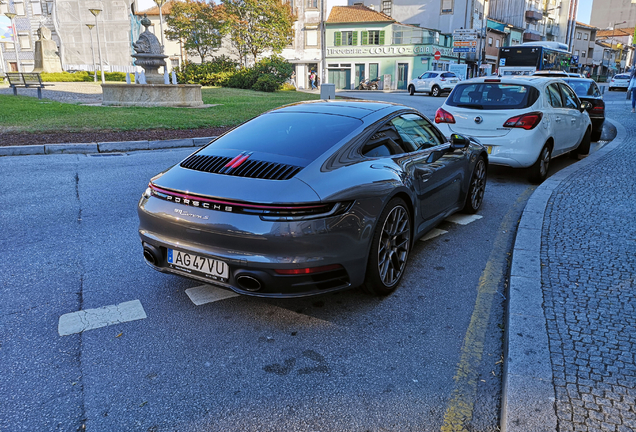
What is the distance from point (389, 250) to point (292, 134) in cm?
115

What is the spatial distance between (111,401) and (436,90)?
3383 cm

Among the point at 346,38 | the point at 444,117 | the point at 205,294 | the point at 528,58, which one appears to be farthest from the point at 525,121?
the point at 346,38

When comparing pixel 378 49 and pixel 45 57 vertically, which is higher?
pixel 378 49

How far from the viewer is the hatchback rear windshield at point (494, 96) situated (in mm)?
7395

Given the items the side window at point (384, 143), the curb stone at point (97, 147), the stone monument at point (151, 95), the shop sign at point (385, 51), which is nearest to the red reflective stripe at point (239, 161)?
the side window at point (384, 143)

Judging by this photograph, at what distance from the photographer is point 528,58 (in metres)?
30.0

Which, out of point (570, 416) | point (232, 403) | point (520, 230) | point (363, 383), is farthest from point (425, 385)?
point (520, 230)

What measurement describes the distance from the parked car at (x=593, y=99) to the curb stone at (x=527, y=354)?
9457mm

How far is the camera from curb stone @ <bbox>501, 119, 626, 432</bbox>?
7.57 ft

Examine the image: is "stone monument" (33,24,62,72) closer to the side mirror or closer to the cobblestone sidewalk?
the cobblestone sidewalk

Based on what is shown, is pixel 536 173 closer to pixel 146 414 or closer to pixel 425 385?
pixel 425 385

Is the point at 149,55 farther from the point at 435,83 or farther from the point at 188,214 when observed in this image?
the point at 435,83

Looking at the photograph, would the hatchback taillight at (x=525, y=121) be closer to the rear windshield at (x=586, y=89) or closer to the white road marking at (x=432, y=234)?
the white road marking at (x=432, y=234)

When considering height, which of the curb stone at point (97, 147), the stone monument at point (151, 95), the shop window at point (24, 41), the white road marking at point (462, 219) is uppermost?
the shop window at point (24, 41)
